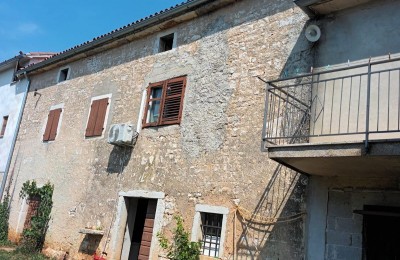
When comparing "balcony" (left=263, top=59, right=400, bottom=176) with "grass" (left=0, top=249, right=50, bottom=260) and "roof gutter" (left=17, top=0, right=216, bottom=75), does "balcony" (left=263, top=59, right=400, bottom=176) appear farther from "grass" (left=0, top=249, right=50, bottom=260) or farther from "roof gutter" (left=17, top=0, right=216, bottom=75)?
"grass" (left=0, top=249, right=50, bottom=260)

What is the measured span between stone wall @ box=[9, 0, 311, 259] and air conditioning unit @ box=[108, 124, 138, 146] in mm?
230

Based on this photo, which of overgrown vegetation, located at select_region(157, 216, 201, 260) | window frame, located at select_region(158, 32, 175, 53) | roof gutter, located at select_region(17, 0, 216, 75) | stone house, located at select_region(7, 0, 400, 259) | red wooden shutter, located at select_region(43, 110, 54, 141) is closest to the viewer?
stone house, located at select_region(7, 0, 400, 259)

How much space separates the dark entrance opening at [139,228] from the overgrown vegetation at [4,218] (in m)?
6.25

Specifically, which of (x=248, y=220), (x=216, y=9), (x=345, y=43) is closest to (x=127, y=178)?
(x=248, y=220)

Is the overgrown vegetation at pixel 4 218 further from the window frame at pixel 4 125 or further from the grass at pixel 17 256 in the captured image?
the window frame at pixel 4 125

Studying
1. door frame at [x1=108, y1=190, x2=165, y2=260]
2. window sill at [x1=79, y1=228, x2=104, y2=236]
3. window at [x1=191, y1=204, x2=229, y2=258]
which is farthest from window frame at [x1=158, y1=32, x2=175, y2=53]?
window sill at [x1=79, y1=228, x2=104, y2=236]

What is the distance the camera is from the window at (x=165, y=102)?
9.37 meters

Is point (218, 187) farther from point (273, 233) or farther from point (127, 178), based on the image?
point (127, 178)

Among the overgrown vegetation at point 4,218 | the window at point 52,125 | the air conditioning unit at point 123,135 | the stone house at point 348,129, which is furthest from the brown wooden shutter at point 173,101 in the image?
the overgrown vegetation at point 4,218

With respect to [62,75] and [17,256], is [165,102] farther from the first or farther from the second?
[62,75]

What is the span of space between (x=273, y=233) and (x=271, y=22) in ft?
14.1

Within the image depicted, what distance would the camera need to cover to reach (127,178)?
32.5 ft

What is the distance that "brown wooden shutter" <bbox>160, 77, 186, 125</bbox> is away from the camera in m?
9.30

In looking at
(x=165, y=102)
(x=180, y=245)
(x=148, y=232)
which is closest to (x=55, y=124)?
(x=165, y=102)
